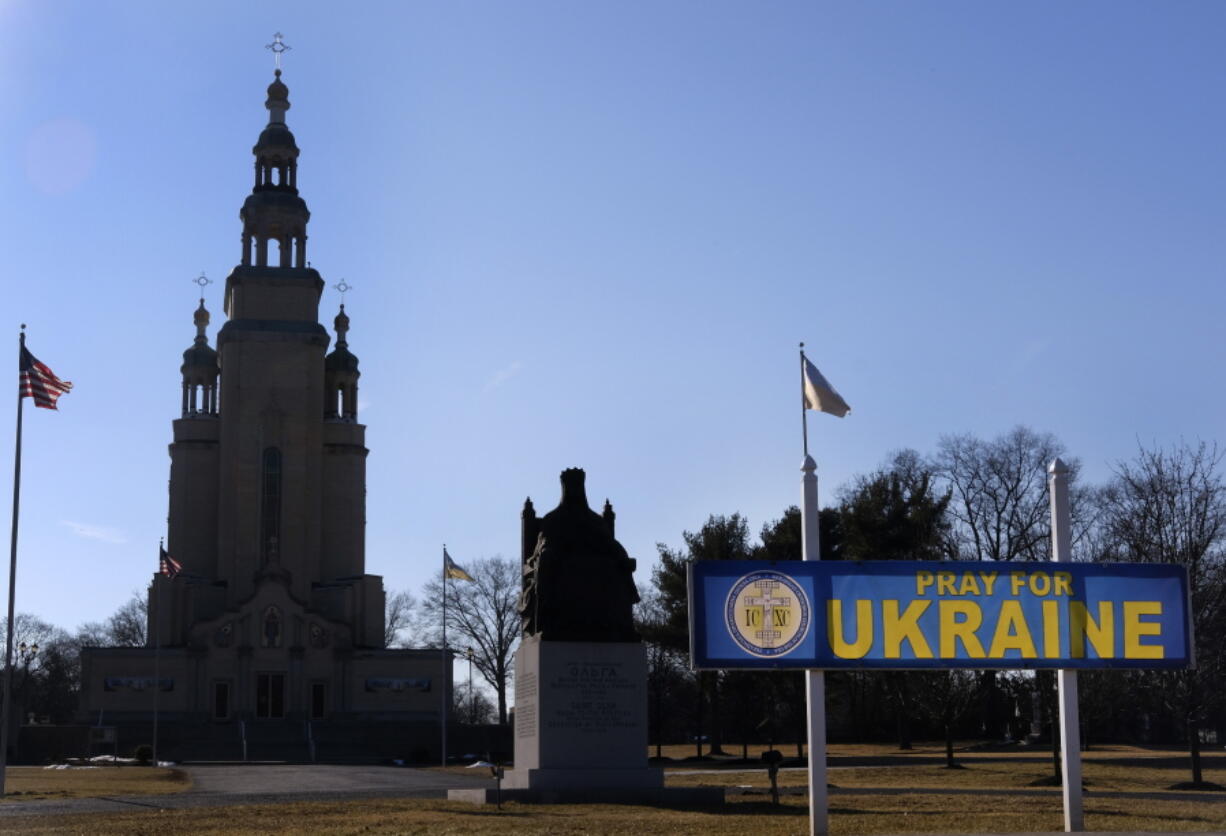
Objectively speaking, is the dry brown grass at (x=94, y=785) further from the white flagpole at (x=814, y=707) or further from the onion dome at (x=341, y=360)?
the onion dome at (x=341, y=360)

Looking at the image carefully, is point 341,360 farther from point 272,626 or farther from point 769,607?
point 769,607

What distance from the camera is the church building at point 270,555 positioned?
257 ft

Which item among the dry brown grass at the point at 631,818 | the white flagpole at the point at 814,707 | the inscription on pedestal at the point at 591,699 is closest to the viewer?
the white flagpole at the point at 814,707

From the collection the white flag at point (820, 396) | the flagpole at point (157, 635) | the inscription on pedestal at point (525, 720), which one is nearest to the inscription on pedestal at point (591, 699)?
the inscription on pedestal at point (525, 720)

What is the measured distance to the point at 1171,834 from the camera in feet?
57.7

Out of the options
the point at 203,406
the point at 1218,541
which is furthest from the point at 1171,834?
the point at 203,406

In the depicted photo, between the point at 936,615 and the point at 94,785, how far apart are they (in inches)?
1122

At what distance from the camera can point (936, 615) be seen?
18.4 metres

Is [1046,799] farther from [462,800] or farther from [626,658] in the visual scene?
[462,800]

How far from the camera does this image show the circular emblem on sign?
18156 millimetres

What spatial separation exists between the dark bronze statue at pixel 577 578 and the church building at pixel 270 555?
4407 centimetres

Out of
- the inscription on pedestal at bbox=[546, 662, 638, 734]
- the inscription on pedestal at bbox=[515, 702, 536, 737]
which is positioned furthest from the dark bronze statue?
the inscription on pedestal at bbox=[515, 702, 536, 737]

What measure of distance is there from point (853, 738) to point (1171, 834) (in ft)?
202

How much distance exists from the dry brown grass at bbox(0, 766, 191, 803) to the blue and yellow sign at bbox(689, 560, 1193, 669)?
66.0ft
